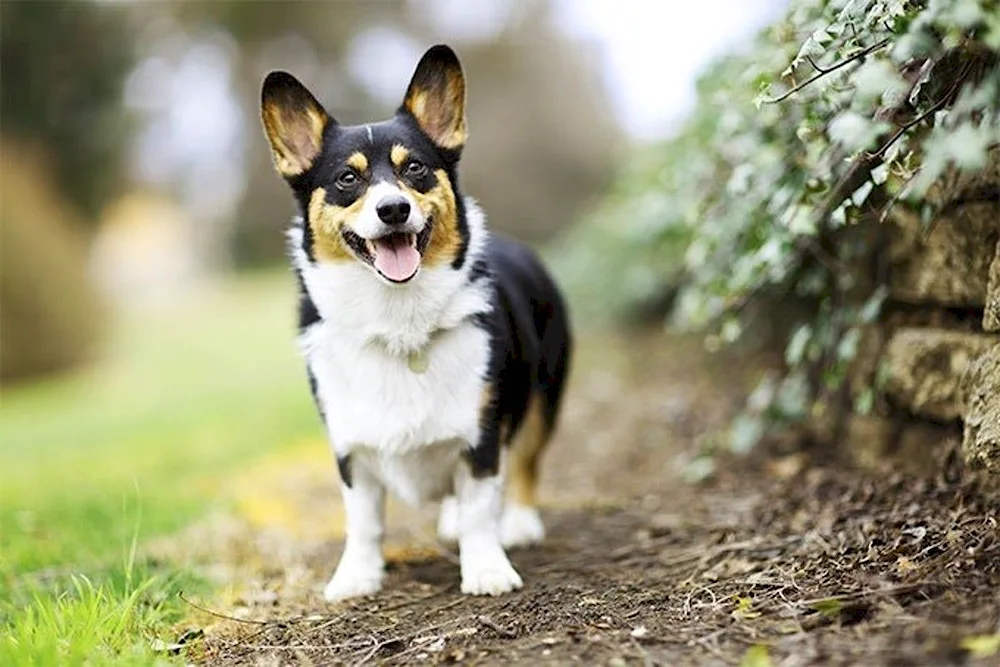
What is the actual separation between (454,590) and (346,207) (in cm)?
123

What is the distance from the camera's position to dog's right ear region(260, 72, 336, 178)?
342 centimetres

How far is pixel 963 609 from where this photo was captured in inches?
91.7

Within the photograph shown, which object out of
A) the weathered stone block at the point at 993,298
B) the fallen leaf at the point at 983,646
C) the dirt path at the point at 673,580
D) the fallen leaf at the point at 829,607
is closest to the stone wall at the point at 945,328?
the weathered stone block at the point at 993,298

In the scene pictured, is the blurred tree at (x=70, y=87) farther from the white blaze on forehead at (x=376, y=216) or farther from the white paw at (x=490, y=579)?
the white paw at (x=490, y=579)

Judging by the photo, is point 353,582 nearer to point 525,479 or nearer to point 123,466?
point 525,479

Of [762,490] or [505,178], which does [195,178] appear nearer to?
[505,178]

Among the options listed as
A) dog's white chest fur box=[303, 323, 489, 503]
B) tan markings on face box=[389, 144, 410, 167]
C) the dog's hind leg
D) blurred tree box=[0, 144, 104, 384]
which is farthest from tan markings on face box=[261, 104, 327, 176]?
blurred tree box=[0, 144, 104, 384]

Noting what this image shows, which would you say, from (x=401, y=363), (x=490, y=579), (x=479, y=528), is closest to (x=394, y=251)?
(x=401, y=363)

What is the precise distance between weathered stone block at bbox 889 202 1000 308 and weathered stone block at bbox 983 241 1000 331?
0.23 metres

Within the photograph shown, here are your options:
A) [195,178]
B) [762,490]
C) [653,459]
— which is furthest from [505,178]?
[762,490]

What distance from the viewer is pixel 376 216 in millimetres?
3123

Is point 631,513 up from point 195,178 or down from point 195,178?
down

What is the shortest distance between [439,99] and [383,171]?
0.41 metres

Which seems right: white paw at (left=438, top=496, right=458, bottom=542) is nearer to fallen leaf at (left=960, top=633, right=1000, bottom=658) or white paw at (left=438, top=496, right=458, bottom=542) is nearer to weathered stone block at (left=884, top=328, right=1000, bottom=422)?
weathered stone block at (left=884, top=328, right=1000, bottom=422)
